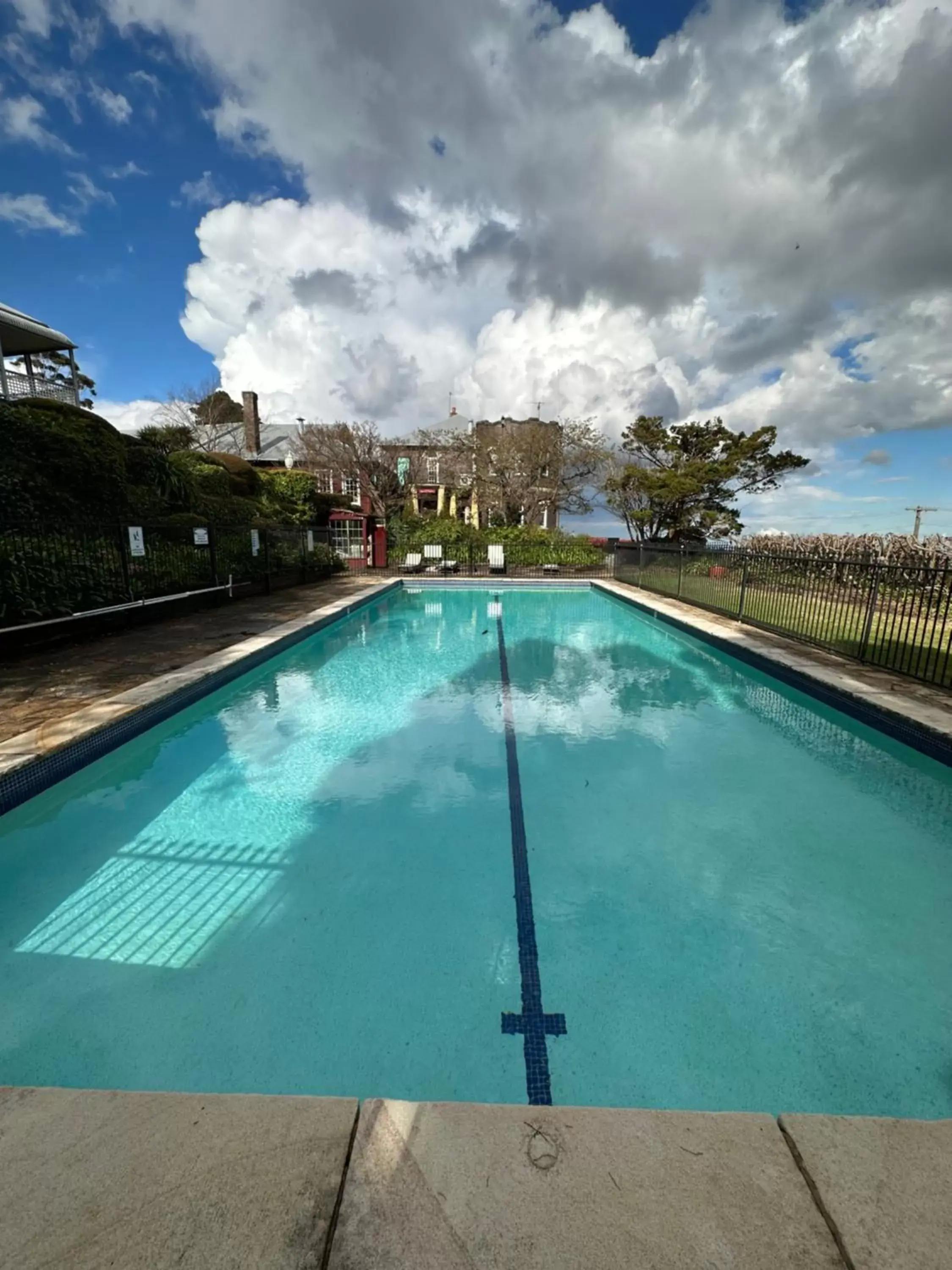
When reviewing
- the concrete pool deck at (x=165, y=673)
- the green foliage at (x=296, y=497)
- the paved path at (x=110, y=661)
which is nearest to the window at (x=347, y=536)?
the green foliage at (x=296, y=497)

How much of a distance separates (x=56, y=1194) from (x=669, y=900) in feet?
8.70

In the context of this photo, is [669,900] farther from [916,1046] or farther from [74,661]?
[74,661]

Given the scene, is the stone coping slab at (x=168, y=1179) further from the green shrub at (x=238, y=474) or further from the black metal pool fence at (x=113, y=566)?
the green shrub at (x=238, y=474)

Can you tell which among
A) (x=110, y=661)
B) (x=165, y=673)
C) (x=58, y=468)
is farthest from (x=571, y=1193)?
(x=58, y=468)

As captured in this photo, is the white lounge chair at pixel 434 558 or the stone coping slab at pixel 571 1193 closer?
the stone coping slab at pixel 571 1193

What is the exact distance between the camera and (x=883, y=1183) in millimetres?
1226

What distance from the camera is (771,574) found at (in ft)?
29.7

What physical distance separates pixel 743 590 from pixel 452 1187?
10.1 metres

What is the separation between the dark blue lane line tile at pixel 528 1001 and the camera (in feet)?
6.48

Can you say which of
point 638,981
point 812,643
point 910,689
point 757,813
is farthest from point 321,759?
point 812,643

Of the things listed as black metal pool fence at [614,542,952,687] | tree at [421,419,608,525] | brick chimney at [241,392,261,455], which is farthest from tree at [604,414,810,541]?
brick chimney at [241,392,261,455]

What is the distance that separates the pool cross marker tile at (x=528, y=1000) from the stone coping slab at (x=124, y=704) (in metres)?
3.27

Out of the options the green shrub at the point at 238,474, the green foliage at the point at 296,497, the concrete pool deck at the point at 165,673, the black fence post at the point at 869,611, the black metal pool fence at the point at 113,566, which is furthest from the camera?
the green foliage at the point at 296,497

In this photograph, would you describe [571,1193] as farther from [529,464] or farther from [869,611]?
[529,464]
